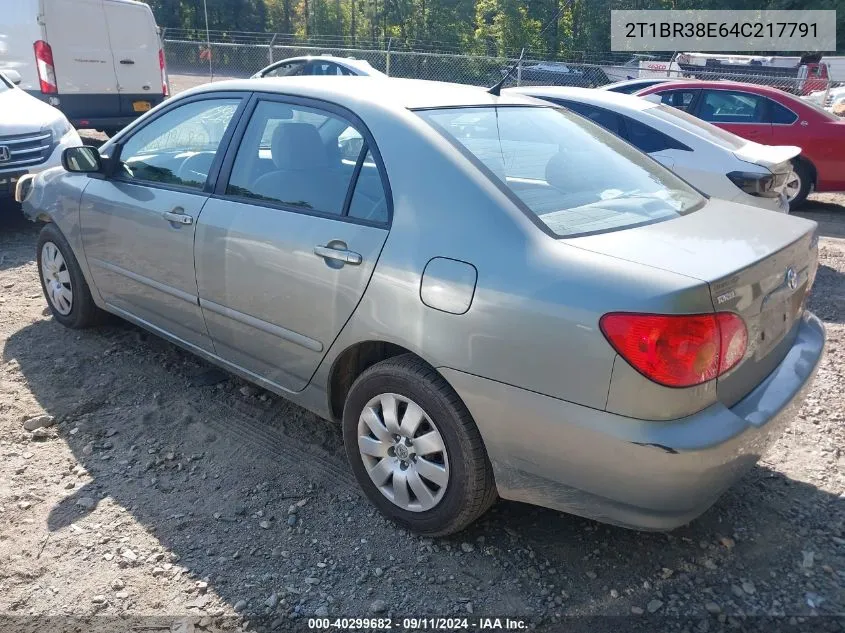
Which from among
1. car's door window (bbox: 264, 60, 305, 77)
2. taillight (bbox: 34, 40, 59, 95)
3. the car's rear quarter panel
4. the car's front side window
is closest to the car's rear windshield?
the car's rear quarter panel

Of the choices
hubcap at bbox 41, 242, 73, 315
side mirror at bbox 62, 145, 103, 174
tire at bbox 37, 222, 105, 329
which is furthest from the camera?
hubcap at bbox 41, 242, 73, 315

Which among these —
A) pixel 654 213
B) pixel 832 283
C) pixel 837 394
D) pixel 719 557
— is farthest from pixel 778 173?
pixel 719 557

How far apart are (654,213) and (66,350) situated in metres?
3.57

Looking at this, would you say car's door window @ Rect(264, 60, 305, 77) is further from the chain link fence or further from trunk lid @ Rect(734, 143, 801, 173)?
trunk lid @ Rect(734, 143, 801, 173)

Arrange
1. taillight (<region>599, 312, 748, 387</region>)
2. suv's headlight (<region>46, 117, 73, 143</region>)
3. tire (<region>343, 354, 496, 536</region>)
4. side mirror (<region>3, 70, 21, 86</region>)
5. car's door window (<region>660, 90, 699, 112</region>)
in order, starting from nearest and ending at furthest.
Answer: taillight (<region>599, 312, 748, 387</region>)
tire (<region>343, 354, 496, 536</region>)
suv's headlight (<region>46, 117, 73, 143</region>)
side mirror (<region>3, 70, 21, 86</region>)
car's door window (<region>660, 90, 699, 112</region>)

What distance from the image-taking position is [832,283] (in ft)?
19.9

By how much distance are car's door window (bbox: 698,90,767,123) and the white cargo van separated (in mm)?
8290

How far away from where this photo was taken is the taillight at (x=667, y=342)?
6.87ft

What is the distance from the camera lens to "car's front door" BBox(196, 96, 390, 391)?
278 centimetres

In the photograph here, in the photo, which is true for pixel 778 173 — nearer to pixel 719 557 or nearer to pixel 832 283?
pixel 832 283

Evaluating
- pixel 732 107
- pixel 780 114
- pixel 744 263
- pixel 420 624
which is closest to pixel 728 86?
pixel 732 107

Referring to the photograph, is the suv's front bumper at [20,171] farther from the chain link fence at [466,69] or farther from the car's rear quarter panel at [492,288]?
the chain link fence at [466,69]

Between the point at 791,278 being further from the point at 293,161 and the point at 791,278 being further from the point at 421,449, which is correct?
the point at 293,161

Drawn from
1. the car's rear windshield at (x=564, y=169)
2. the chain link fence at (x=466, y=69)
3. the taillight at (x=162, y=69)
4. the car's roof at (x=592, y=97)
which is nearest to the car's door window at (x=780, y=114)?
the car's roof at (x=592, y=97)
